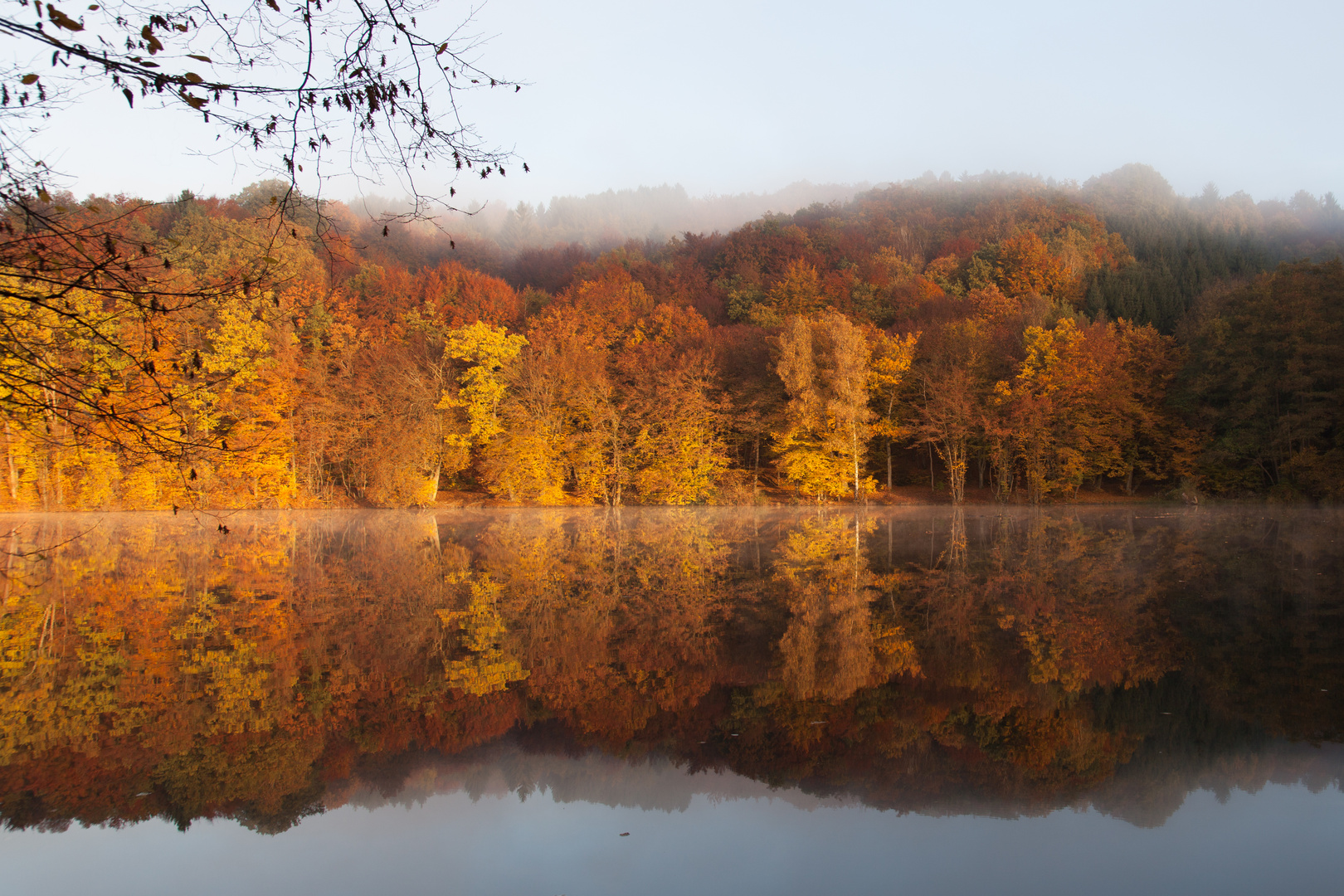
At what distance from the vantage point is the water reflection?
17.7 feet

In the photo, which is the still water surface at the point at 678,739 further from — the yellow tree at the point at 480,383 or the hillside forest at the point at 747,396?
the yellow tree at the point at 480,383

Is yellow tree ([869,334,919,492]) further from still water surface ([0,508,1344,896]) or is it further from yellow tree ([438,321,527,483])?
still water surface ([0,508,1344,896])

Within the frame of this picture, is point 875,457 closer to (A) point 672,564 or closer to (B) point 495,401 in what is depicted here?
(B) point 495,401

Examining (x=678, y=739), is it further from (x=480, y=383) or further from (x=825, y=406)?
(x=480, y=383)

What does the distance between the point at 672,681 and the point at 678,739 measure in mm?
1446

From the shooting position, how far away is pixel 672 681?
7.46 m

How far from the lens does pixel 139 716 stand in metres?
6.52

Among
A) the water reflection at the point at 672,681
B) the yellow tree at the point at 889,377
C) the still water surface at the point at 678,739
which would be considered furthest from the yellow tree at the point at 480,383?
the still water surface at the point at 678,739

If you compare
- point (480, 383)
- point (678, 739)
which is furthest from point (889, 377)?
point (678, 739)

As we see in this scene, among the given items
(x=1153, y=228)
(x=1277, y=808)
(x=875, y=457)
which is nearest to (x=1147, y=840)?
(x=1277, y=808)

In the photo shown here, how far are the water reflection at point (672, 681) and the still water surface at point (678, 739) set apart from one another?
0.04 metres

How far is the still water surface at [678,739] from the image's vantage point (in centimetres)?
444

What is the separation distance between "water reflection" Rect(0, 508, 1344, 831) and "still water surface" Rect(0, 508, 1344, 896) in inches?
1.6

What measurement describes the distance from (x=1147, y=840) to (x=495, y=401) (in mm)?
39792
